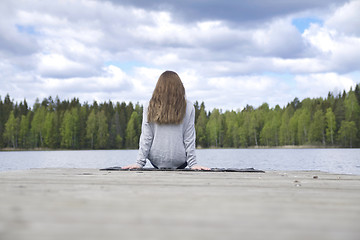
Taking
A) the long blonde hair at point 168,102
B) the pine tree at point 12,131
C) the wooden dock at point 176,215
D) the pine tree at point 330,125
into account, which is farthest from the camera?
the pine tree at point 12,131

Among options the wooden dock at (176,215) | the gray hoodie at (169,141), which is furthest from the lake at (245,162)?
the wooden dock at (176,215)

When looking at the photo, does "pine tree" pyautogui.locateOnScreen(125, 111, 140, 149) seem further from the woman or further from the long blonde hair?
the long blonde hair

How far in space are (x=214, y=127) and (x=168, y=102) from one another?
76.9m

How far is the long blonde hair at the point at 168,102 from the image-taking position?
488 centimetres

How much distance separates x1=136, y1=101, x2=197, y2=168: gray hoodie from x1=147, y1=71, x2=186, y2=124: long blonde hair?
115 millimetres

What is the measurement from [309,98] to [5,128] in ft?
220

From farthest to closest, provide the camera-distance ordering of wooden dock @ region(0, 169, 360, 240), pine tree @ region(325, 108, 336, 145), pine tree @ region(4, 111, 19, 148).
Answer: pine tree @ region(4, 111, 19, 148), pine tree @ region(325, 108, 336, 145), wooden dock @ region(0, 169, 360, 240)

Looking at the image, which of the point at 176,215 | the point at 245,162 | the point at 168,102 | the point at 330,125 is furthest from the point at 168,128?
the point at 330,125

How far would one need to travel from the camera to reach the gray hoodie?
5027 millimetres

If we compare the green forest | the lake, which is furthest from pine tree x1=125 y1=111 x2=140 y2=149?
the lake

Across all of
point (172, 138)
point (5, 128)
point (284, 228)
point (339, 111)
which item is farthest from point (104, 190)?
point (5, 128)

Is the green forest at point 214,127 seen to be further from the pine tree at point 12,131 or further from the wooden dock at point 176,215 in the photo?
the wooden dock at point 176,215

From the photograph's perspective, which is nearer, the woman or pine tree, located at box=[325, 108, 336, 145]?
the woman

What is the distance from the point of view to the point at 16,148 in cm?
7450
